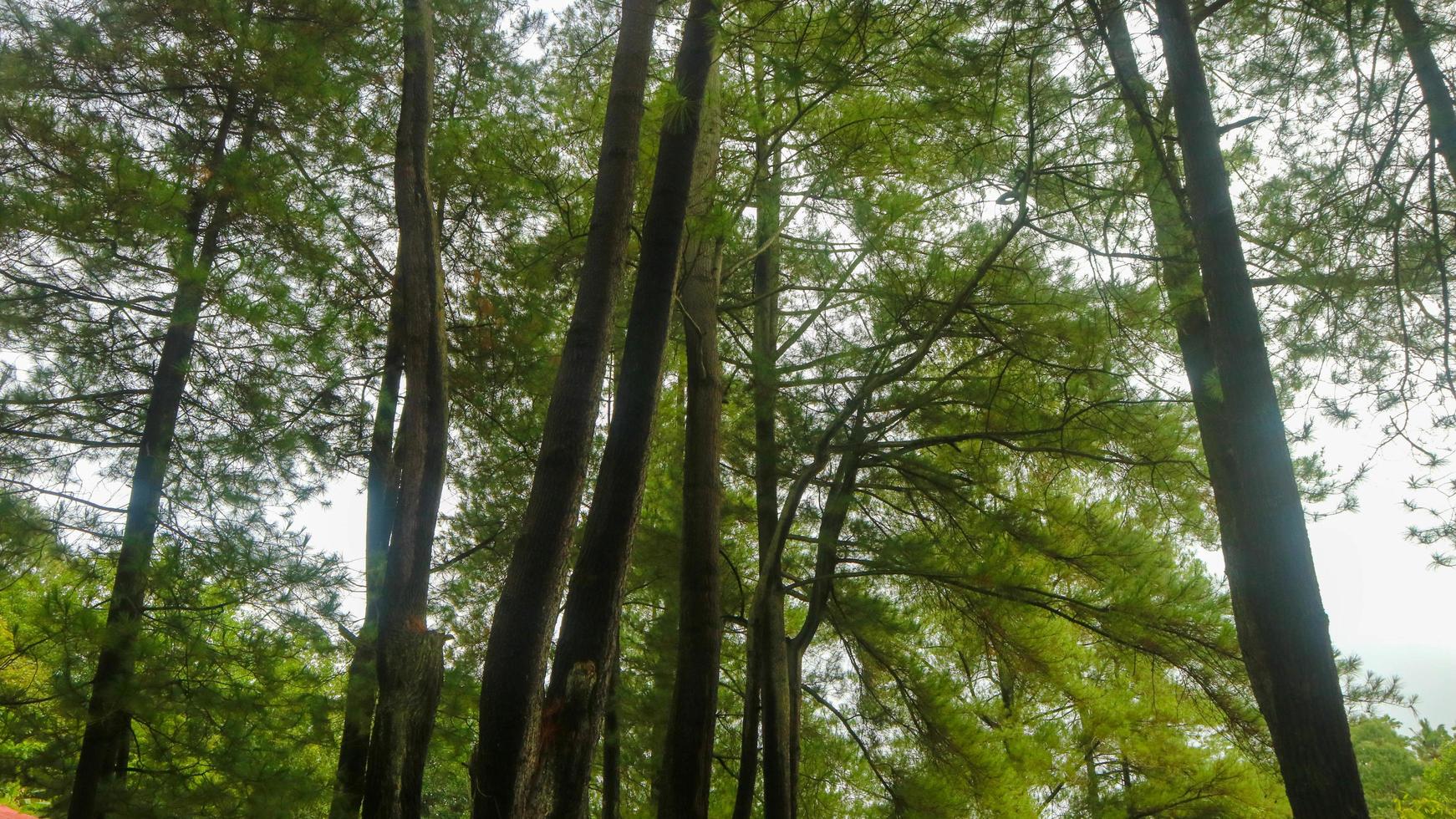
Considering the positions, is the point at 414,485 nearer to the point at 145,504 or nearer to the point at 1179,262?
the point at 145,504

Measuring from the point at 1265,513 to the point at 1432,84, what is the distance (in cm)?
246

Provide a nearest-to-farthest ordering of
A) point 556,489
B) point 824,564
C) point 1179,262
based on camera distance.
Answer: point 556,489 → point 1179,262 → point 824,564

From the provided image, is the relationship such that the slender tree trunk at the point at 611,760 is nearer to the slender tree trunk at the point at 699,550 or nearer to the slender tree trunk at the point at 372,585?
the slender tree trunk at the point at 372,585

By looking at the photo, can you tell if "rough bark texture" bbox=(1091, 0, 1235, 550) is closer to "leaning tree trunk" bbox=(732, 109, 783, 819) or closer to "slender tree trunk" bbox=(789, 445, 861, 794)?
"leaning tree trunk" bbox=(732, 109, 783, 819)

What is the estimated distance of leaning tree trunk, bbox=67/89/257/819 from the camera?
5.44 metres

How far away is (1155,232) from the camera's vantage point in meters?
4.93

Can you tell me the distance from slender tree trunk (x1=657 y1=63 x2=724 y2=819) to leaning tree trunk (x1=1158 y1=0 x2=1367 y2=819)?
2.16 m

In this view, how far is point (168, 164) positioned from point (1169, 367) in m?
6.67

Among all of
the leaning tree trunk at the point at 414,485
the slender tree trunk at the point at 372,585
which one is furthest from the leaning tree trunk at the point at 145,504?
the leaning tree trunk at the point at 414,485

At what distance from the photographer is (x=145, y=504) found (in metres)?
5.92

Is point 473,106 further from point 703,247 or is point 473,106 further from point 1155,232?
point 1155,232

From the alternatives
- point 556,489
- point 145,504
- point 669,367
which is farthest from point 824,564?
point 145,504

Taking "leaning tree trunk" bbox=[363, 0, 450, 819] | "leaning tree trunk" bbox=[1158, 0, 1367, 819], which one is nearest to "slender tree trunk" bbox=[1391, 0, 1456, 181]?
"leaning tree trunk" bbox=[1158, 0, 1367, 819]

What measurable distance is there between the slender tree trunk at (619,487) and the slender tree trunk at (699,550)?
72cm
